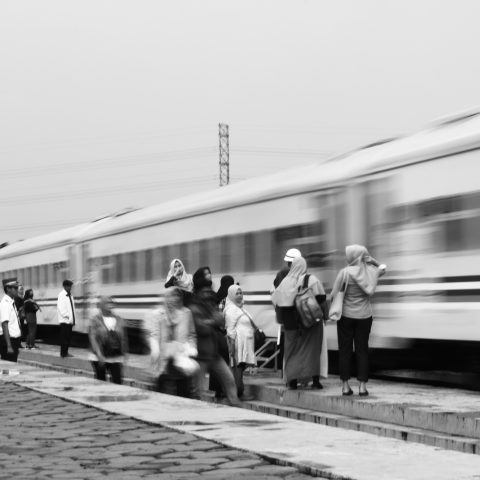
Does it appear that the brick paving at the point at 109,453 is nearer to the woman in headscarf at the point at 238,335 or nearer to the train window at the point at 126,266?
the woman in headscarf at the point at 238,335

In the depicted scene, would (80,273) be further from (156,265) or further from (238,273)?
(238,273)

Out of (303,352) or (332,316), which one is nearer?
(332,316)

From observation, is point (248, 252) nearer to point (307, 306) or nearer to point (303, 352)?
point (303, 352)

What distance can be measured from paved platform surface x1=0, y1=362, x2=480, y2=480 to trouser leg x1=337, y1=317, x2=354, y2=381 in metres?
1.79

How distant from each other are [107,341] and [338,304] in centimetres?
444

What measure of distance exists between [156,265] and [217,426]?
16.0 metres

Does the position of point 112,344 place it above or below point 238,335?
below

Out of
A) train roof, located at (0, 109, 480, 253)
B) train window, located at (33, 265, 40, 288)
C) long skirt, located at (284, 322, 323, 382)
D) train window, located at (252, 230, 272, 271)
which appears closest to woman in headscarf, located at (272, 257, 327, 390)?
long skirt, located at (284, 322, 323, 382)

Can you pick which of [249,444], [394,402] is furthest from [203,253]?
[249,444]

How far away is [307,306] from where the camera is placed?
14180mm

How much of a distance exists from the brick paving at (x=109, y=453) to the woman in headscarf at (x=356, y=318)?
297 centimetres

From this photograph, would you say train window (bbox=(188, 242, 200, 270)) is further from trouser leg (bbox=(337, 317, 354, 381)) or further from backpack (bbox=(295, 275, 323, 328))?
trouser leg (bbox=(337, 317, 354, 381))

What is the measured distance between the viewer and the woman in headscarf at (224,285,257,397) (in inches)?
590

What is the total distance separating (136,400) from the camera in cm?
1312
